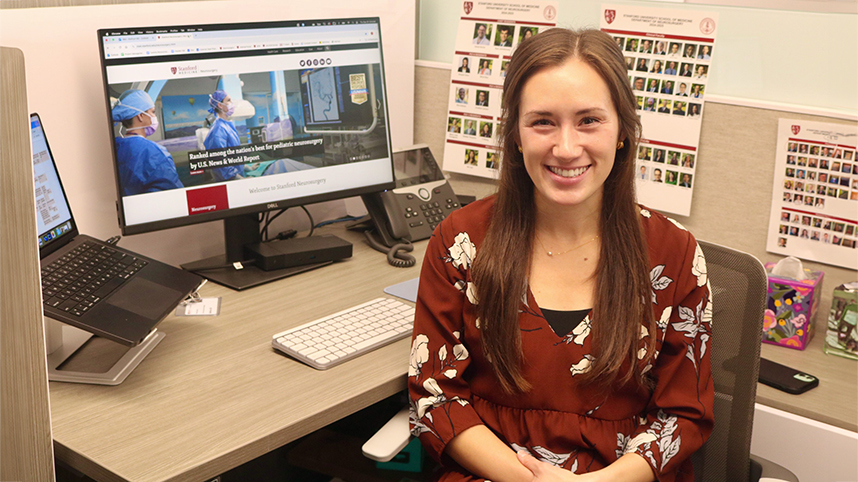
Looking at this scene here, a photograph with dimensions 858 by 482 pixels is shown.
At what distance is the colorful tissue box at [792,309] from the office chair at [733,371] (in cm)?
38

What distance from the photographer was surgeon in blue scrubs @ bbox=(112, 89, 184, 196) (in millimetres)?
1451

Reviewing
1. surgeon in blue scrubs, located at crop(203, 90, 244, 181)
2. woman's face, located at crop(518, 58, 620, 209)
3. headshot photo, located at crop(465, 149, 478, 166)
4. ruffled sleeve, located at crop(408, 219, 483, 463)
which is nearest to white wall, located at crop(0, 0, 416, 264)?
surgeon in blue scrubs, located at crop(203, 90, 244, 181)

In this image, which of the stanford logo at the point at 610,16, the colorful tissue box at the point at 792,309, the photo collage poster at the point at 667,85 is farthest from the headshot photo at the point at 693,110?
the colorful tissue box at the point at 792,309

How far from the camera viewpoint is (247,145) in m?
1.62

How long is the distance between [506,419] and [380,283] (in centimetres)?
51

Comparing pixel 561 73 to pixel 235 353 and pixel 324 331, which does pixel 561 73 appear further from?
pixel 235 353

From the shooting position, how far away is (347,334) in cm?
137

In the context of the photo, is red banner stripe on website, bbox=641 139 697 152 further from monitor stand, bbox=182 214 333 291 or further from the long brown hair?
monitor stand, bbox=182 214 333 291

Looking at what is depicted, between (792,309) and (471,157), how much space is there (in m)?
0.94

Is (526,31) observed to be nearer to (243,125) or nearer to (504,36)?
(504,36)

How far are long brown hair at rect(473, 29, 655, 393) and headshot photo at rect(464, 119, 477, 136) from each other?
84cm

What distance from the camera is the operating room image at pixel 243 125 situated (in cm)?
147

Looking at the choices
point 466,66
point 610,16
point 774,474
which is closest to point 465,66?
point 466,66

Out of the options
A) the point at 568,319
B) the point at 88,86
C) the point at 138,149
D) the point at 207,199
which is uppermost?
the point at 88,86
